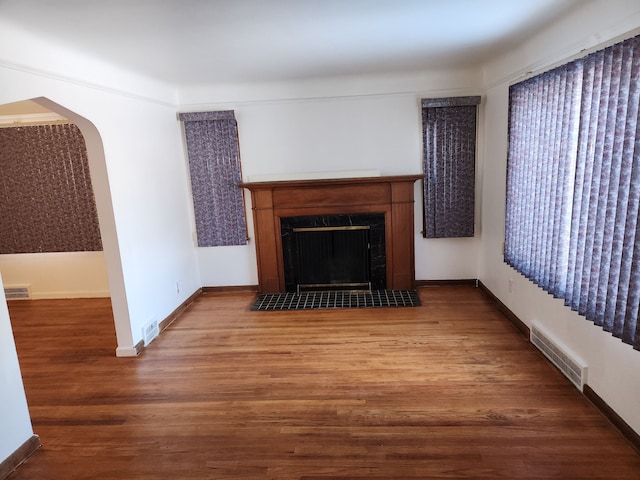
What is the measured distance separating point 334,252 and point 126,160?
2.39 m

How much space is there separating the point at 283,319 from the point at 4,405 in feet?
7.78

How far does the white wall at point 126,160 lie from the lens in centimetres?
258

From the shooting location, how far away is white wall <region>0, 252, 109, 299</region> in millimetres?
5020

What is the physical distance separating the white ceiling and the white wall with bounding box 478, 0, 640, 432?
16 centimetres

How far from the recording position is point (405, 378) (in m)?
2.89

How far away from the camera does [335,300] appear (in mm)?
4586

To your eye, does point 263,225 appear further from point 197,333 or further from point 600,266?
point 600,266

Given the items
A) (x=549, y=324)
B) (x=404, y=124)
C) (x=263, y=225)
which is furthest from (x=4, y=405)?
(x=404, y=124)

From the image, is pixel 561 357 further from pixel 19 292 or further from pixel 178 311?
pixel 19 292

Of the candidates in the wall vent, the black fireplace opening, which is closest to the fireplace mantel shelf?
the black fireplace opening

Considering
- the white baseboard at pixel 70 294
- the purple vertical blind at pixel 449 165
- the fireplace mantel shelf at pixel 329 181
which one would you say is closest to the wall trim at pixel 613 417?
the purple vertical blind at pixel 449 165

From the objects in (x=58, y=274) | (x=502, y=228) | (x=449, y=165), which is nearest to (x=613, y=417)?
(x=502, y=228)

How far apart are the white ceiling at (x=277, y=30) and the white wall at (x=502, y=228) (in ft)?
0.52

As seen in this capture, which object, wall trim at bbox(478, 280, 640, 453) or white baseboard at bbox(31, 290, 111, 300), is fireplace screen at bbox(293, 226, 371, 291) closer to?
wall trim at bbox(478, 280, 640, 453)
